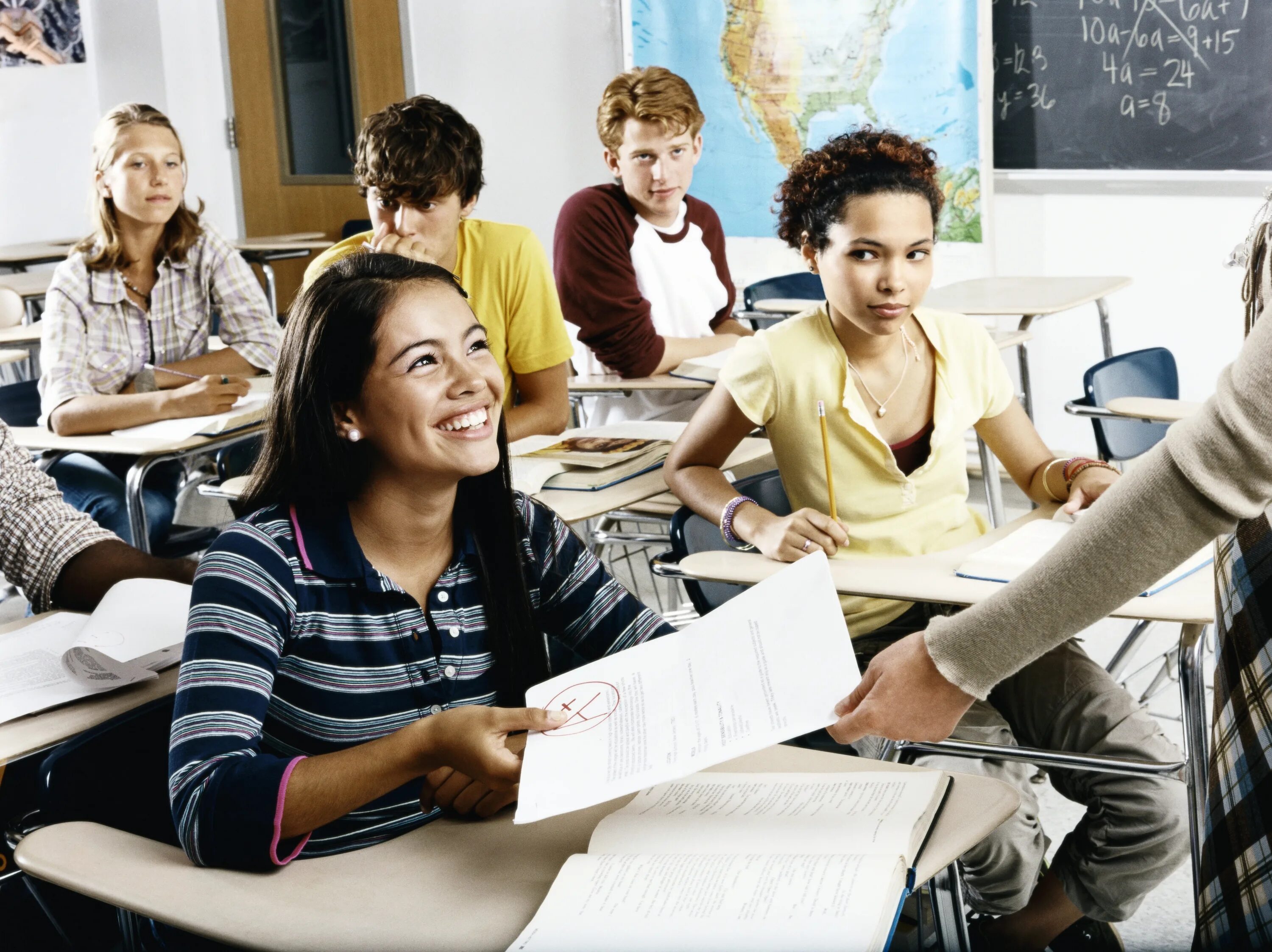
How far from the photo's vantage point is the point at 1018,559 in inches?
66.9

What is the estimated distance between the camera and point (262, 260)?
22.8ft

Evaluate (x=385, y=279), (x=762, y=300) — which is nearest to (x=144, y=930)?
(x=385, y=279)

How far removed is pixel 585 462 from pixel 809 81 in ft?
11.4

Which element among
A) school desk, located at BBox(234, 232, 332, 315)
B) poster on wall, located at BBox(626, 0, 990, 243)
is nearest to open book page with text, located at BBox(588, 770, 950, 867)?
poster on wall, located at BBox(626, 0, 990, 243)

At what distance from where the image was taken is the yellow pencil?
1748 mm

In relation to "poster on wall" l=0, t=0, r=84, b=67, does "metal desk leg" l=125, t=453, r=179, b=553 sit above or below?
below

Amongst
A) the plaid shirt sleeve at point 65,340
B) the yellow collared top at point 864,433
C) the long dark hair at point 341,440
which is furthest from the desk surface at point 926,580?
the plaid shirt sleeve at point 65,340

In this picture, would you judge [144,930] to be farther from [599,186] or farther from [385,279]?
[599,186]

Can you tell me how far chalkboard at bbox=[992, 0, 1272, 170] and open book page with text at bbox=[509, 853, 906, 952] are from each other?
414 cm

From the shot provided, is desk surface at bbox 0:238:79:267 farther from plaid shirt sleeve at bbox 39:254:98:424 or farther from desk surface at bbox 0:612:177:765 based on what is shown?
desk surface at bbox 0:612:177:765

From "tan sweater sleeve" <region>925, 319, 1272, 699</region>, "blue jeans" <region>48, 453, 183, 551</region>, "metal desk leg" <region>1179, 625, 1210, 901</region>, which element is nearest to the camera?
"tan sweater sleeve" <region>925, 319, 1272, 699</region>

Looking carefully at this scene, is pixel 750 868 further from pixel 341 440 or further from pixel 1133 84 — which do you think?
pixel 1133 84

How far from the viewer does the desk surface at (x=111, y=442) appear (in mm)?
2711

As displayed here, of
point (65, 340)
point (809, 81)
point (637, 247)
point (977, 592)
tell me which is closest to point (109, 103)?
point (809, 81)
